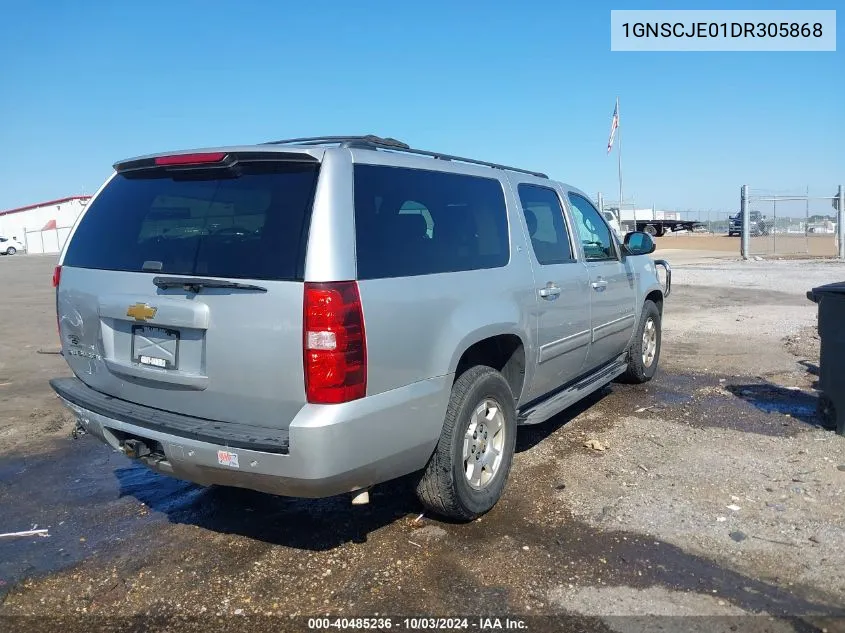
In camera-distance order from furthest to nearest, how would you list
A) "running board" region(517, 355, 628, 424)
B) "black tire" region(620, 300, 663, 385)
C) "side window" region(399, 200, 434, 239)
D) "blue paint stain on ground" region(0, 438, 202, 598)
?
"black tire" region(620, 300, 663, 385) < "running board" region(517, 355, 628, 424) < "blue paint stain on ground" region(0, 438, 202, 598) < "side window" region(399, 200, 434, 239)

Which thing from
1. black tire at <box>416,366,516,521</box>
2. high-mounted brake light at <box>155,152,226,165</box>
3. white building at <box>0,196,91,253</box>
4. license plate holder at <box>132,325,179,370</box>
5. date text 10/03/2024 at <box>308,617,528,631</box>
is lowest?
date text 10/03/2024 at <box>308,617,528,631</box>

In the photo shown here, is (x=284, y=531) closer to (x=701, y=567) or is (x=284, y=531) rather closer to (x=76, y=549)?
(x=76, y=549)

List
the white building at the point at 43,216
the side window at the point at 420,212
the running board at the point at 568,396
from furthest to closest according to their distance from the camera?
the white building at the point at 43,216 < the running board at the point at 568,396 < the side window at the point at 420,212

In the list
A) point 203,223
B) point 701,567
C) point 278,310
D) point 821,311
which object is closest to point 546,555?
point 701,567

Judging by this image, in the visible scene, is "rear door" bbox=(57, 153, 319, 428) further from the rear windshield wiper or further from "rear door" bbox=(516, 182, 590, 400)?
"rear door" bbox=(516, 182, 590, 400)

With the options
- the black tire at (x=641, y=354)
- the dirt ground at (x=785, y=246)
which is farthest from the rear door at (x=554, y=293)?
the dirt ground at (x=785, y=246)

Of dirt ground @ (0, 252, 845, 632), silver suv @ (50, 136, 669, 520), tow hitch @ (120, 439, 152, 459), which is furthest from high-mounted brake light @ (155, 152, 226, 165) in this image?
dirt ground @ (0, 252, 845, 632)

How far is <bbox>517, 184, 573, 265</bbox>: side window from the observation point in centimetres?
473

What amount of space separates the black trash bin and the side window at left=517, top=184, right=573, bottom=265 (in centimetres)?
203

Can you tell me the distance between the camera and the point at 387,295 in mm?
3166

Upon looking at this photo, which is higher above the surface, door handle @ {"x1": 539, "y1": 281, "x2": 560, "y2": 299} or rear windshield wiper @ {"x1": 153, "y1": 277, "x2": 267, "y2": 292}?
rear windshield wiper @ {"x1": 153, "y1": 277, "x2": 267, "y2": 292}

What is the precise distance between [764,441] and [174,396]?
4238mm

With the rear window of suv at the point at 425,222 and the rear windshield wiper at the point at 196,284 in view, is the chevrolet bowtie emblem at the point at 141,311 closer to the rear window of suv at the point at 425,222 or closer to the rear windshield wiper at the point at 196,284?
the rear windshield wiper at the point at 196,284

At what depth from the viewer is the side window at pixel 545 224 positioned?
4727mm
